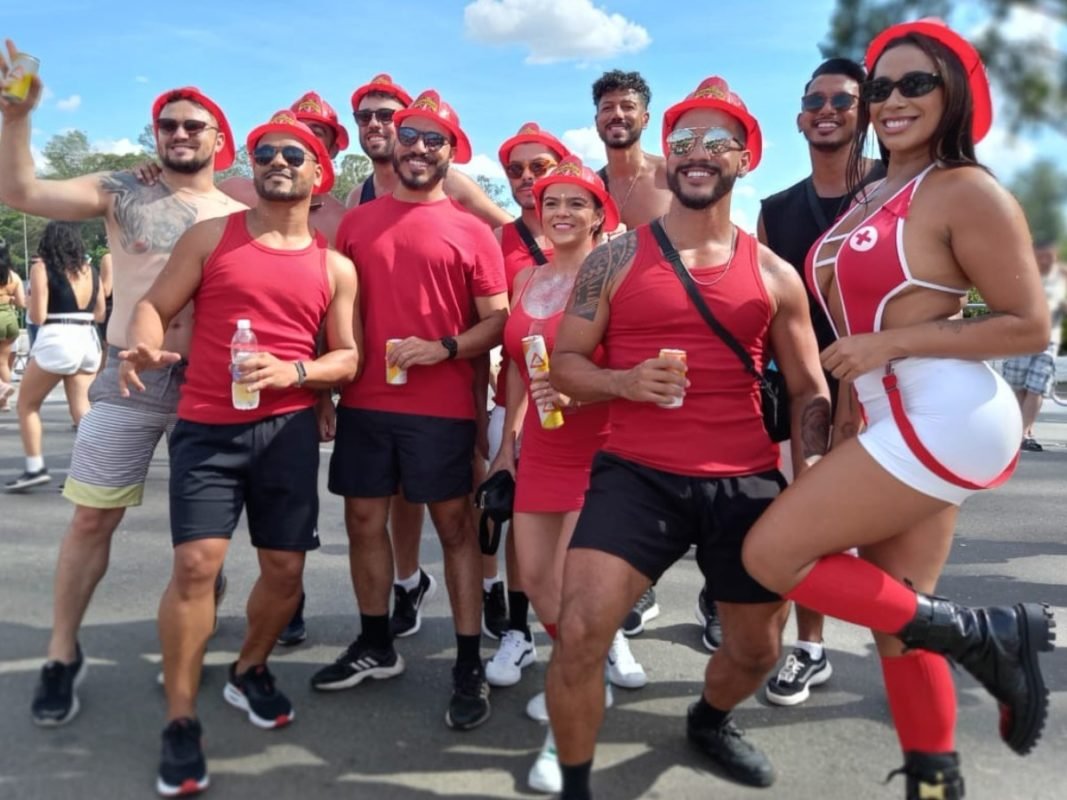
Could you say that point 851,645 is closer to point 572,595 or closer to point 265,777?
point 572,595

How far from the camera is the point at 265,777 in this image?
9.91 ft

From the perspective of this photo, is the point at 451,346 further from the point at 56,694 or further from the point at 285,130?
the point at 56,694

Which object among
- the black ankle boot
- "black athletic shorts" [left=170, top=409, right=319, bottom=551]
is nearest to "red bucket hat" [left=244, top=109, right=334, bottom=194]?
"black athletic shorts" [left=170, top=409, right=319, bottom=551]

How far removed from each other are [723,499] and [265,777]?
1.75 meters

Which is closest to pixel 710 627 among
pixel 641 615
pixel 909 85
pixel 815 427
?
pixel 641 615

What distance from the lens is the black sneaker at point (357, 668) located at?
3.68 m

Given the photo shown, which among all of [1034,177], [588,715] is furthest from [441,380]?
[1034,177]

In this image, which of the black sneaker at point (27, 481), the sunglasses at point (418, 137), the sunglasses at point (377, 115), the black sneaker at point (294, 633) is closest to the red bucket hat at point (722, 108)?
the sunglasses at point (418, 137)

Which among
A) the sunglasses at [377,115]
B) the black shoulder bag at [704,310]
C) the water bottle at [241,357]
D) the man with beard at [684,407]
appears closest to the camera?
the man with beard at [684,407]

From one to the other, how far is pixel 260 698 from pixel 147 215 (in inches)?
74.2

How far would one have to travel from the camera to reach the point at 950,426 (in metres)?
2.35

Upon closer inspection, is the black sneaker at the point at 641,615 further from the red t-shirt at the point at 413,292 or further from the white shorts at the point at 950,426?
the white shorts at the point at 950,426

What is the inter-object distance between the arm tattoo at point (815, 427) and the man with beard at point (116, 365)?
7.60 ft

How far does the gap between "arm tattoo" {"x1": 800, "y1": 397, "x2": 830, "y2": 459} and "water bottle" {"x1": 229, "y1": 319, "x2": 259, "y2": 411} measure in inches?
72.2
